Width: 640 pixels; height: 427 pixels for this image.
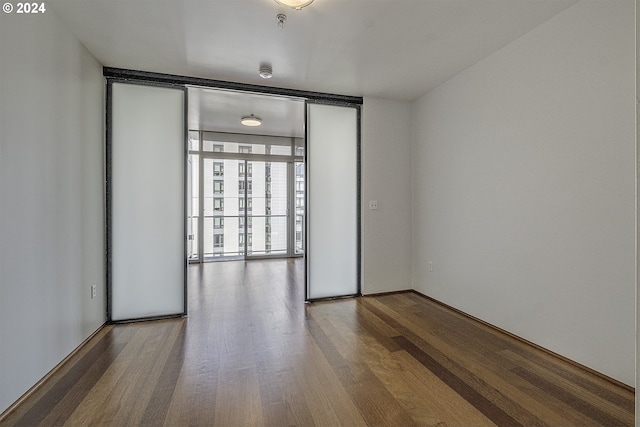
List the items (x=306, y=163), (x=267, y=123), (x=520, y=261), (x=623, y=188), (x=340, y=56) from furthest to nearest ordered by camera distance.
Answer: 1. (x=267, y=123)
2. (x=306, y=163)
3. (x=340, y=56)
4. (x=520, y=261)
5. (x=623, y=188)

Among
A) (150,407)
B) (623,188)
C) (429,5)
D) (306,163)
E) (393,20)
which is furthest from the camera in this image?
(306,163)

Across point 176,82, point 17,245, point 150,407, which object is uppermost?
point 176,82

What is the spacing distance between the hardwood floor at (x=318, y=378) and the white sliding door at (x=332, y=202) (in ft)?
2.30

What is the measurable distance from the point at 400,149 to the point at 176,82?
2.83 m

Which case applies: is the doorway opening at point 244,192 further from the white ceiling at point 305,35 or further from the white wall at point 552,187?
the white wall at point 552,187

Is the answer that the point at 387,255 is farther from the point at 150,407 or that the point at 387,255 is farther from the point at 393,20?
the point at 150,407

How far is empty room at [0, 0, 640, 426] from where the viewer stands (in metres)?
1.74

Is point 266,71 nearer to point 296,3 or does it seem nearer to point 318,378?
point 296,3

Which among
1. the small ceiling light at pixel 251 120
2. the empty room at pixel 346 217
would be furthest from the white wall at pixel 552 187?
the small ceiling light at pixel 251 120

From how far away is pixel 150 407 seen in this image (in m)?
1.68

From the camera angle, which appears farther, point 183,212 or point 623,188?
point 183,212

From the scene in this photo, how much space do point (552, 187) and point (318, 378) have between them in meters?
2.29

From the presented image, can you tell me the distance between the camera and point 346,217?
378 centimetres

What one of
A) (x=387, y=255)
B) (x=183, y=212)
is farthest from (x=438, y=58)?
(x=183, y=212)
